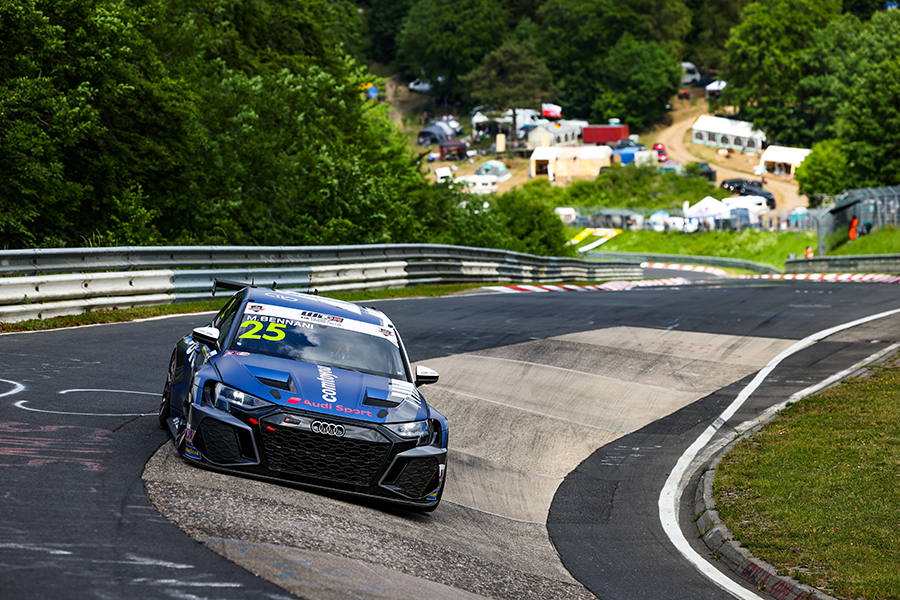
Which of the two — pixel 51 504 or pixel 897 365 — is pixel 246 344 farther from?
pixel 897 365

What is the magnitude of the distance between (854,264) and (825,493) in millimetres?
39520

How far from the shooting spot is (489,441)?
11.5 metres

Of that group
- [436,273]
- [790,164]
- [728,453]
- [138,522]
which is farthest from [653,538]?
[790,164]

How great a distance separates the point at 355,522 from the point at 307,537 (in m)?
0.74

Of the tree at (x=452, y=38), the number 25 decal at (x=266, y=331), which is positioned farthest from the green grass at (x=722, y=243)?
the tree at (x=452, y=38)

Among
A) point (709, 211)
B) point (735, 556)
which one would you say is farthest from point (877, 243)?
point (735, 556)

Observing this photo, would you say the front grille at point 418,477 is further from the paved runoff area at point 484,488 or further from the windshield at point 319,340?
the windshield at point 319,340

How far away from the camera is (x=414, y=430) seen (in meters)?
7.71

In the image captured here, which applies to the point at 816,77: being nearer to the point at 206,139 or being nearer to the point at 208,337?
the point at 206,139

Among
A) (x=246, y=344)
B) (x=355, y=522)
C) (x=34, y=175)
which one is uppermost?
(x=34, y=175)

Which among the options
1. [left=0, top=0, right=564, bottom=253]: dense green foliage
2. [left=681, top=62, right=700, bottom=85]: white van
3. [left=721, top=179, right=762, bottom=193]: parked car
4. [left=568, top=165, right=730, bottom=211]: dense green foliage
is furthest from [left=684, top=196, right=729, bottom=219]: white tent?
[left=681, top=62, right=700, bottom=85]: white van

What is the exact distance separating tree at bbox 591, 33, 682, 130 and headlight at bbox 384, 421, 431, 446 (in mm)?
150651

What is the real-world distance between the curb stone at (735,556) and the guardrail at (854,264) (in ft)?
122

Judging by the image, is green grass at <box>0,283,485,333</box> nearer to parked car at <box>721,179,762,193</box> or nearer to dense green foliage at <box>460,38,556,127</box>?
parked car at <box>721,179,762,193</box>
